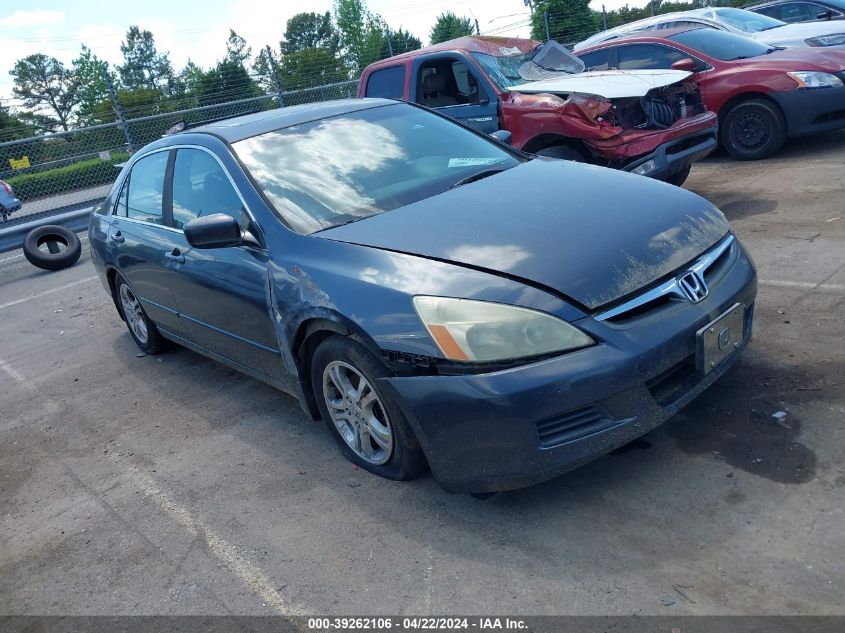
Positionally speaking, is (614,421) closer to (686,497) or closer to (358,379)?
(686,497)

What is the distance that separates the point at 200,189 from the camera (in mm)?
4422

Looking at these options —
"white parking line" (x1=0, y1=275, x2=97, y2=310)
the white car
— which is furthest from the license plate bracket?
"white parking line" (x1=0, y1=275, x2=97, y2=310)

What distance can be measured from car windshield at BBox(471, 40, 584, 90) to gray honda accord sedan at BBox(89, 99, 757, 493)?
3.69 m

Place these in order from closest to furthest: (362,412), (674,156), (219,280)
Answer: (362,412)
(219,280)
(674,156)

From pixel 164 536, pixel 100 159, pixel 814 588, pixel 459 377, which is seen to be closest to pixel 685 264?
pixel 459 377

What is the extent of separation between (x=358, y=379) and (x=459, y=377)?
28.4 inches

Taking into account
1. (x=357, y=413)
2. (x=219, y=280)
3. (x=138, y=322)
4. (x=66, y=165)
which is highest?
(x=66, y=165)

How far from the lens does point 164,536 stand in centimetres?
349

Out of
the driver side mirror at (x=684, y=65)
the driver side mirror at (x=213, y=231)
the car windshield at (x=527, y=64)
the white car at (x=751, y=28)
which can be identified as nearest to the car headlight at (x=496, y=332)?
the driver side mirror at (x=213, y=231)

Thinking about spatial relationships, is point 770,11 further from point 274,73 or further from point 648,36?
point 274,73

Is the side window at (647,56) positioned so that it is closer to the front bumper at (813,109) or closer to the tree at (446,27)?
the front bumper at (813,109)

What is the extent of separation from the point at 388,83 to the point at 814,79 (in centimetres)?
464

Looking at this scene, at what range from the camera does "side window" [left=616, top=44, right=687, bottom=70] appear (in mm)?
9211

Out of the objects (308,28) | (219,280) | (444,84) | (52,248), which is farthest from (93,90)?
(308,28)
